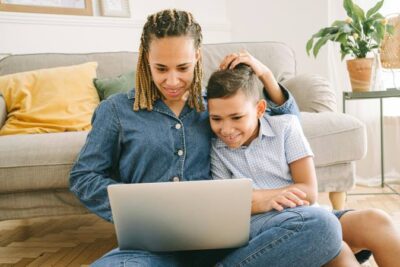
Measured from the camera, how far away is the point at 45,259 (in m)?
1.45

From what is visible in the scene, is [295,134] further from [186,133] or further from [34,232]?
[34,232]

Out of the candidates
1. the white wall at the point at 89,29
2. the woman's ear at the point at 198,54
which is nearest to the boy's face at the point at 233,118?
the woman's ear at the point at 198,54

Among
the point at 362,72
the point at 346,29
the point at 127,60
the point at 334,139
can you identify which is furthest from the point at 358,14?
the point at 127,60

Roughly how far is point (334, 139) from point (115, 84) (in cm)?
87

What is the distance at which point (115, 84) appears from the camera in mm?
1743

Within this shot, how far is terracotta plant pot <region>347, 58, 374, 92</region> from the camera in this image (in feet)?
6.53

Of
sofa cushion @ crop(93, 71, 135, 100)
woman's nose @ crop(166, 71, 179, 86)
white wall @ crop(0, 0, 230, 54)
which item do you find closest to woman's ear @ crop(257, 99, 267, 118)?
woman's nose @ crop(166, 71, 179, 86)

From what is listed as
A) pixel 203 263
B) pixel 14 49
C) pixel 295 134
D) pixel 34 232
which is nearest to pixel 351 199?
pixel 295 134

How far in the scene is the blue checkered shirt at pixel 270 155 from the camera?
1037 mm

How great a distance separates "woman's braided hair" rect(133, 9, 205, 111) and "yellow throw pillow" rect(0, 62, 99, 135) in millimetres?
663

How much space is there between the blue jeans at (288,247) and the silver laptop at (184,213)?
0.04 metres

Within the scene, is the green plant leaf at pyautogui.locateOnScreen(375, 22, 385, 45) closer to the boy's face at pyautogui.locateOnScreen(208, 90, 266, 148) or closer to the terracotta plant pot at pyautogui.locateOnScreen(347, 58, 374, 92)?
the terracotta plant pot at pyautogui.locateOnScreen(347, 58, 374, 92)

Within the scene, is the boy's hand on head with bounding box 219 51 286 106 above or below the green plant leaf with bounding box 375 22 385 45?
below

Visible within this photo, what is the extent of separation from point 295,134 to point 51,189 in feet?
2.56
